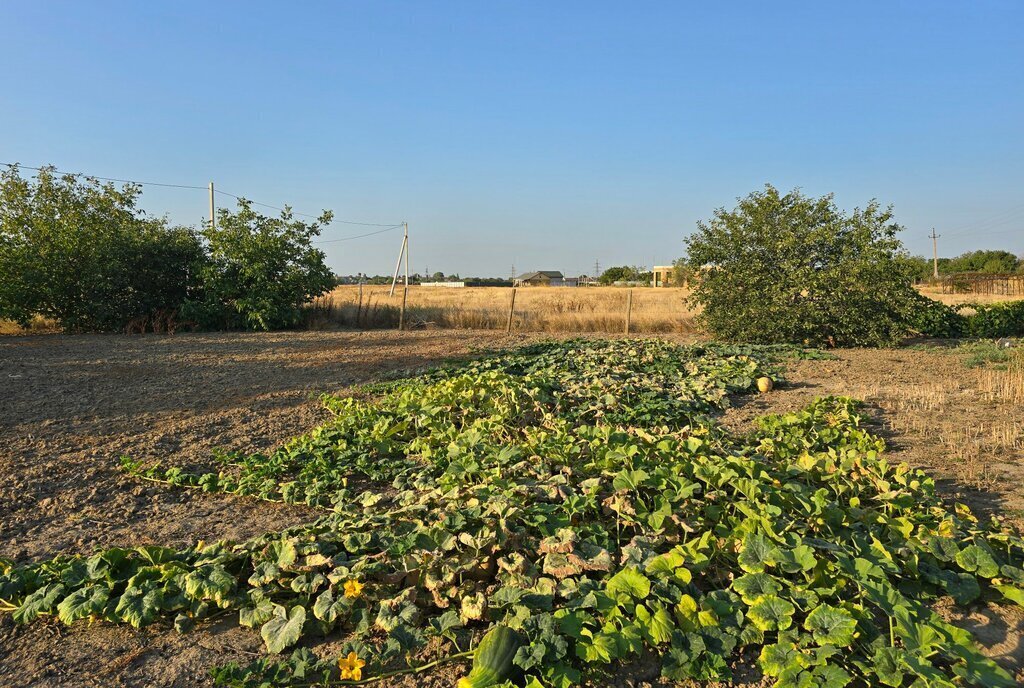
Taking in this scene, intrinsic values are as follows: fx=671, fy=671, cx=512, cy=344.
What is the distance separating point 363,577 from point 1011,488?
4039 millimetres

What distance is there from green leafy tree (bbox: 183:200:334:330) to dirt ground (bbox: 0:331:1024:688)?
208 inches

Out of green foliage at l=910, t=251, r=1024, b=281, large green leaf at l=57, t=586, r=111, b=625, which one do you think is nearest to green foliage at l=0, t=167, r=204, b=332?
large green leaf at l=57, t=586, r=111, b=625

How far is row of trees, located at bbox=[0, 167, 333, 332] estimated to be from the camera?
15.9m

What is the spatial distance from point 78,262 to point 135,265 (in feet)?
3.97

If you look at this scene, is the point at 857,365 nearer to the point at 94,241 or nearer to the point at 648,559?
the point at 648,559

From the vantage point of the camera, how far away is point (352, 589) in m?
2.58

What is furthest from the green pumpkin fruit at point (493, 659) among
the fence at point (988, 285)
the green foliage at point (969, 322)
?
the fence at point (988, 285)

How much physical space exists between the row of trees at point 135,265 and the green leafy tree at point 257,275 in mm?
26

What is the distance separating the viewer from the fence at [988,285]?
31.1 m

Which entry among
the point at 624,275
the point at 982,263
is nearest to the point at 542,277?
the point at 624,275

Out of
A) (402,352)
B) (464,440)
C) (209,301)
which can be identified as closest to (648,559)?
(464,440)

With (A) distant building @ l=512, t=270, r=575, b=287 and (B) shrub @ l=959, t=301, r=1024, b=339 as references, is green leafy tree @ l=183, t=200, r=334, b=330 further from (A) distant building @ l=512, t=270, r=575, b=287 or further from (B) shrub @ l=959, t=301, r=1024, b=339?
(A) distant building @ l=512, t=270, r=575, b=287

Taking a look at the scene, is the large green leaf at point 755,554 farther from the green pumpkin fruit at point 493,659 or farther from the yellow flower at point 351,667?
the yellow flower at point 351,667

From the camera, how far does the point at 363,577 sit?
2.73m
